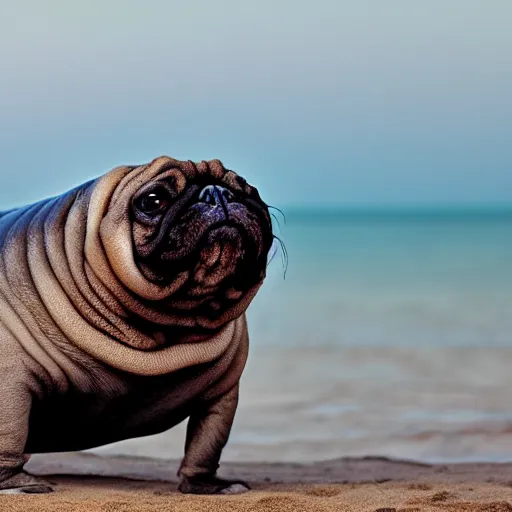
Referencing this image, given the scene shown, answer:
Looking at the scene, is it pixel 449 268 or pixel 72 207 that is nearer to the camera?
pixel 72 207

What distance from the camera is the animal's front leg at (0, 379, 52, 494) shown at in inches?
286

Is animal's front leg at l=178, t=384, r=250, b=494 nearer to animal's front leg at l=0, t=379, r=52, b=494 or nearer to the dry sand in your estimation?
the dry sand

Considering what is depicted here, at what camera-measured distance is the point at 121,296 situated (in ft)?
24.1

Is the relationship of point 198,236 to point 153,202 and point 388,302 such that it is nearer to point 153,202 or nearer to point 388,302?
point 153,202

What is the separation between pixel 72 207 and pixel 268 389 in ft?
21.3

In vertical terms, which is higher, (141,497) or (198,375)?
(198,375)

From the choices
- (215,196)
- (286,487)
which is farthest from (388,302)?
(215,196)

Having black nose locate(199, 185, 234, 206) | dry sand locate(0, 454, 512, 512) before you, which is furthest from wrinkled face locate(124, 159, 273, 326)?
dry sand locate(0, 454, 512, 512)

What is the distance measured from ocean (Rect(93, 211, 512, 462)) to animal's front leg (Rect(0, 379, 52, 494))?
1610 mm

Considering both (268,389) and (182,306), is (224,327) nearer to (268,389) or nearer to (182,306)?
(182,306)

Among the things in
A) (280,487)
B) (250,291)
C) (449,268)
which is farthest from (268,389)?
(449,268)

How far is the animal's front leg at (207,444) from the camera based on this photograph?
25.9 feet

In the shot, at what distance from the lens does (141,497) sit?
7289 millimetres

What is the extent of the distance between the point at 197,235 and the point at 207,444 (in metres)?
1.41
